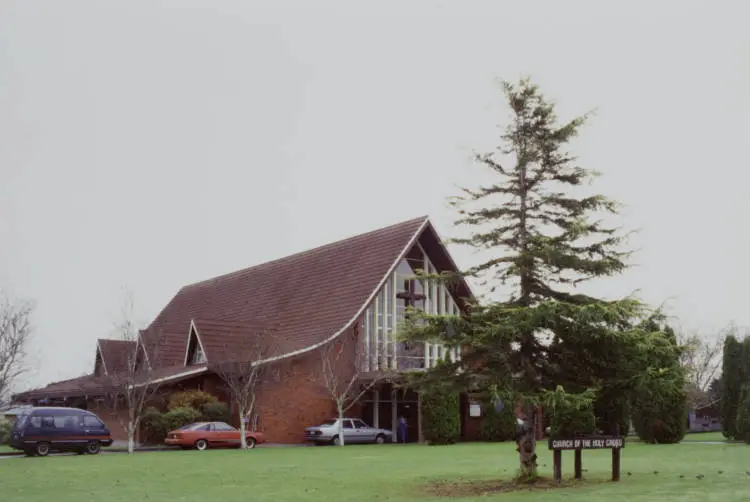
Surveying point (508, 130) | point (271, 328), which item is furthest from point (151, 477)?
point (271, 328)

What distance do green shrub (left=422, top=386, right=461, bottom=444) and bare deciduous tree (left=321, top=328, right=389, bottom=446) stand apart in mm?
2312

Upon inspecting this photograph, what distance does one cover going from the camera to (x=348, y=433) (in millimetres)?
35375

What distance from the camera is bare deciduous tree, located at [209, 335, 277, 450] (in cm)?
3266

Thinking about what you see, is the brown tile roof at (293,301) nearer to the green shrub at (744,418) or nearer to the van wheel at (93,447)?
the van wheel at (93,447)

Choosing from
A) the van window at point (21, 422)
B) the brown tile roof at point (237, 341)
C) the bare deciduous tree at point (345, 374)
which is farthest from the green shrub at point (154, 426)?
the bare deciduous tree at point (345, 374)

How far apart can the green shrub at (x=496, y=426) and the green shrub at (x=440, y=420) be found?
2237 mm

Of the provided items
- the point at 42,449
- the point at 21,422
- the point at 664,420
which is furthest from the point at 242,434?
the point at 664,420

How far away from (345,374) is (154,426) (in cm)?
781

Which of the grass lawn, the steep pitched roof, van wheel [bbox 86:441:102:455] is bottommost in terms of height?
van wheel [bbox 86:441:102:455]

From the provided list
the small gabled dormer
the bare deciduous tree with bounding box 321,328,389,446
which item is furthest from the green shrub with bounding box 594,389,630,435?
the small gabled dormer

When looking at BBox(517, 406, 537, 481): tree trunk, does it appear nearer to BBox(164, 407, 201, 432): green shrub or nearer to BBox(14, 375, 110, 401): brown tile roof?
BBox(164, 407, 201, 432): green shrub

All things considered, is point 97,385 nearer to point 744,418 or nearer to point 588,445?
point 744,418

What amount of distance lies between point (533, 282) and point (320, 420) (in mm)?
22066

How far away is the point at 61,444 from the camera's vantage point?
29609 mm
